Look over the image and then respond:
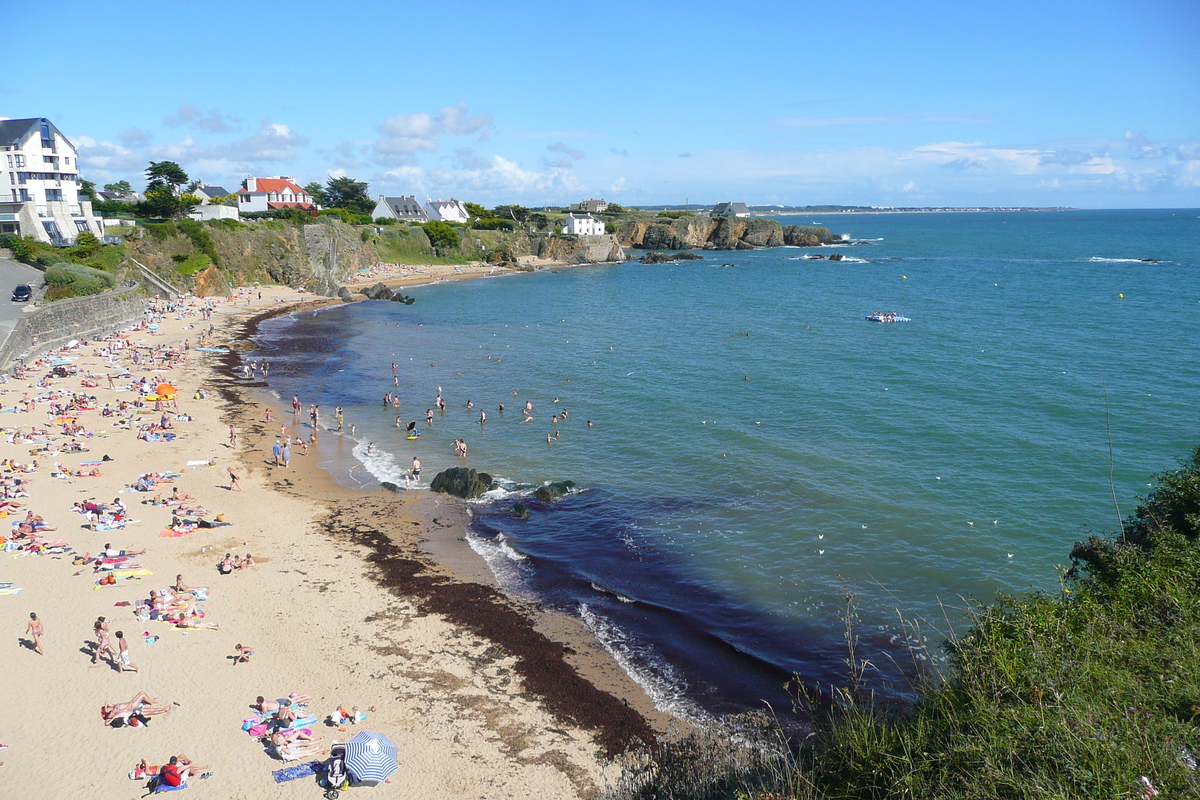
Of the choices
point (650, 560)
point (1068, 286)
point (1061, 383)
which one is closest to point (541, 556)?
point (650, 560)

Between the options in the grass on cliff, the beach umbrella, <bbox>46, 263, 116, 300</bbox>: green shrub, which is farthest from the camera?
<bbox>46, 263, 116, 300</bbox>: green shrub

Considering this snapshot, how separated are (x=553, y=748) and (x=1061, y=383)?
1382 inches

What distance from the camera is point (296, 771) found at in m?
12.2

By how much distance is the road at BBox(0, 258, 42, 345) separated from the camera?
3859 cm

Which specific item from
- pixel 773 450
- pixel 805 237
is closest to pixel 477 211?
pixel 805 237

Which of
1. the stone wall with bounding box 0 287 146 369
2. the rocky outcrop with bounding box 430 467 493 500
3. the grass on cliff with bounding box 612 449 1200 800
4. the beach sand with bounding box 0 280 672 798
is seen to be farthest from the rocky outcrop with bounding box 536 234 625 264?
the grass on cliff with bounding box 612 449 1200 800

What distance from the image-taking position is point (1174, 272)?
86.0 m

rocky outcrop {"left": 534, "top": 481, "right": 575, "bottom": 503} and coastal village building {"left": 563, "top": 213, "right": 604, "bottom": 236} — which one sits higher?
coastal village building {"left": 563, "top": 213, "right": 604, "bottom": 236}

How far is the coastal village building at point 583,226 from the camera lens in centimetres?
12750

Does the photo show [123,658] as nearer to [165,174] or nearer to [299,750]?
[299,750]

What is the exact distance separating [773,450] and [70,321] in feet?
143

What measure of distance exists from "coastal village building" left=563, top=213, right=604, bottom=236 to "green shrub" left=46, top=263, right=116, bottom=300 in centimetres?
8472

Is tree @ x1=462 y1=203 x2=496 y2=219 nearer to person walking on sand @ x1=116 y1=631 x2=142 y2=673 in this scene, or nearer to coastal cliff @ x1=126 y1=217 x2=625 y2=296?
coastal cliff @ x1=126 y1=217 x2=625 y2=296

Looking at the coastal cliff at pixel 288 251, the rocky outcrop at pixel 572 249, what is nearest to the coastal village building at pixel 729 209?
the rocky outcrop at pixel 572 249
